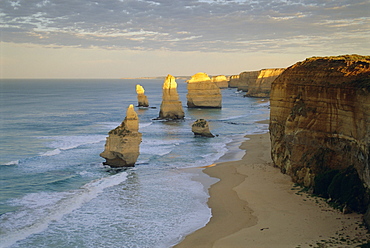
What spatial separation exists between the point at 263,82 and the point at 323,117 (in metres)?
101

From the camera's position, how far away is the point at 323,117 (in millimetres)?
22672

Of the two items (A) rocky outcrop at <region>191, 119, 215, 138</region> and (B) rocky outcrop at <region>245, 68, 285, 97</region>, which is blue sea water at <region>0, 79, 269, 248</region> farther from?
(B) rocky outcrop at <region>245, 68, 285, 97</region>

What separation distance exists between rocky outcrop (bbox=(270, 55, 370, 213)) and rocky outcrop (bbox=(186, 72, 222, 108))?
57.2m

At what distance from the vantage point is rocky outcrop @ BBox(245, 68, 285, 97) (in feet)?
385

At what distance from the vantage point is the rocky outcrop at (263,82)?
11738 cm

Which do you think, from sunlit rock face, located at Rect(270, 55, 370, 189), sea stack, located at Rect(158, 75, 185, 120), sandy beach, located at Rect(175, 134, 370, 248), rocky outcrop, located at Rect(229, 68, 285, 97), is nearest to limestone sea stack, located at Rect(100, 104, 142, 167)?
sandy beach, located at Rect(175, 134, 370, 248)

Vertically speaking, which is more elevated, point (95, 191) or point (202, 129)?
point (202, 129)

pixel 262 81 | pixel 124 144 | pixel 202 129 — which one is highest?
pixel 262 81

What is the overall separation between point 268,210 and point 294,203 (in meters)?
1.54

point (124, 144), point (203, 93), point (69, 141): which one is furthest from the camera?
point (203, 93)

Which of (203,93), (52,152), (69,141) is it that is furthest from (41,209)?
(203,93)

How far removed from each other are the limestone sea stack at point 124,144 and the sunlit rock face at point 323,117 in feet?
35.3

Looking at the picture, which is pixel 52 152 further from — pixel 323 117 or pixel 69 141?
pixel 323 117

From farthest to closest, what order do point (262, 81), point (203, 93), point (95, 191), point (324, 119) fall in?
point (262, 81) → point (203, 93) → point (95, 191) → point (324, 119)
